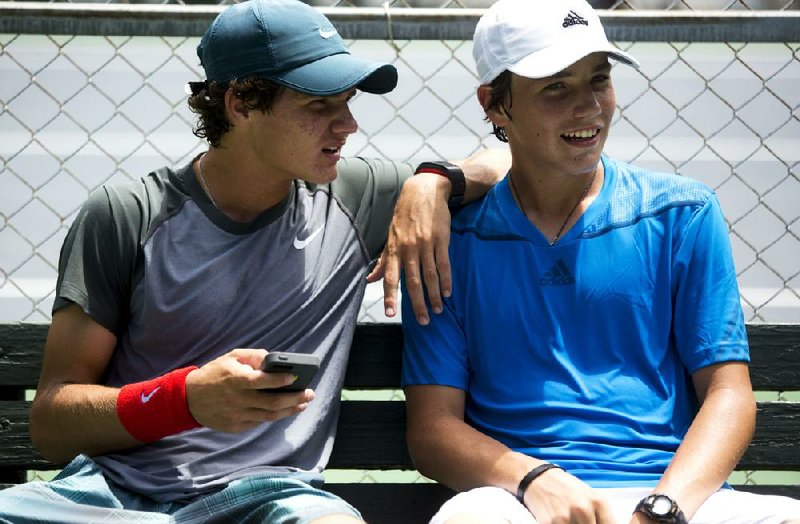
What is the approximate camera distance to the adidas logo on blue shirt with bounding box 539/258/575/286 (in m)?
2.56

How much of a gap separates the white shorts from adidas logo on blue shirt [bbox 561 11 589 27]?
103 cm

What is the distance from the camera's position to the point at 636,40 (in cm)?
315

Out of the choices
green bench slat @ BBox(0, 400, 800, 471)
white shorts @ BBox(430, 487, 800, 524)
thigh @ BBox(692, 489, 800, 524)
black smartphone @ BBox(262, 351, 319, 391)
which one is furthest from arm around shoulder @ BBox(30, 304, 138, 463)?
thigh @ BBox(692, 489, 800, 524)

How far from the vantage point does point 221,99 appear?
2668 millimetres

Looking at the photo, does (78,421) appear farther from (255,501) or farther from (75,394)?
(255,501)

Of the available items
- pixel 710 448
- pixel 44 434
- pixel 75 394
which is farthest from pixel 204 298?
pixel 710 448

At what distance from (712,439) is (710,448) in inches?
0.9

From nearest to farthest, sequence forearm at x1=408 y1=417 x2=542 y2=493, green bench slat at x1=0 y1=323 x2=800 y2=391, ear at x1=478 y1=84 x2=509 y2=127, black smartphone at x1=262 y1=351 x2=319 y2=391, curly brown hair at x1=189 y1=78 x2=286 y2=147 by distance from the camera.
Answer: black smartphone at x1=262 y1=351 x2=319 y2=391, forearm at x1=408 y1=417 x2=542 y2=493, curly brown hair at x1=189 y1=78 x2=286 y2=147, ear at x1=478 y1=84 x2=509 y2=127, green bench slat at x1=0 y1=323 x2=800 y2=391

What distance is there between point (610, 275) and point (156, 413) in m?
1.02

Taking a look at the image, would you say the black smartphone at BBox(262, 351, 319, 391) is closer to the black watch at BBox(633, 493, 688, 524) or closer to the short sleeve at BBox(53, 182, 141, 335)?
the short sleeve at BBox(53, 182, 141, 335)

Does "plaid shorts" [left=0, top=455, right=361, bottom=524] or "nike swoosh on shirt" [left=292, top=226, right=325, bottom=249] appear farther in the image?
"nike swoosh on shirt" [left=292, top=226, right=325, bottom=249]

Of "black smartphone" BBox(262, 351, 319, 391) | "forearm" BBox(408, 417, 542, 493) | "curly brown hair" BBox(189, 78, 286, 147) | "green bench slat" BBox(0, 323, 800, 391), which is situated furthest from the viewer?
"green bench slat" BBox(0, 323, 800, 391)

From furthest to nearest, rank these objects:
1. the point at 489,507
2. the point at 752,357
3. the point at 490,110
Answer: the point at 752,357 < the point at 490,110 < the point at 489,507

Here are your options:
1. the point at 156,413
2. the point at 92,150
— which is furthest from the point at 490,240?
the point at 92,150
